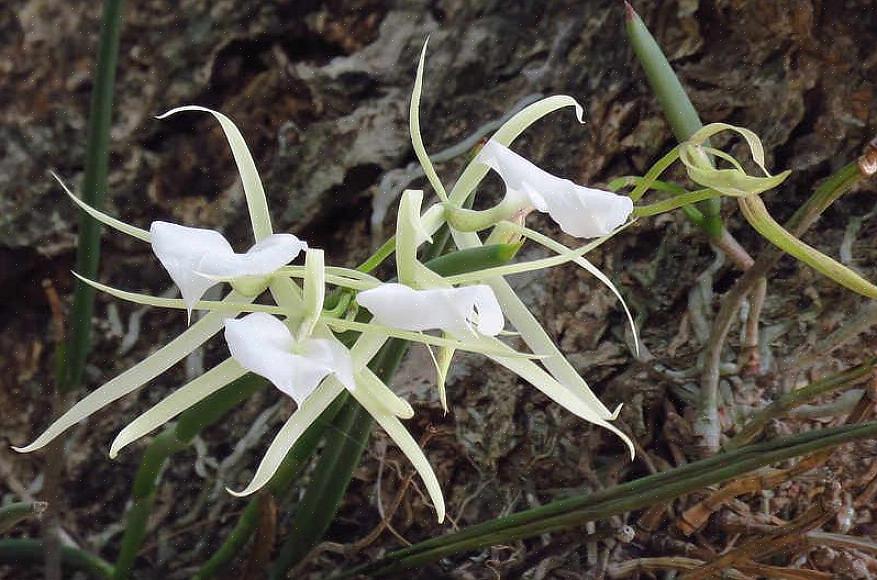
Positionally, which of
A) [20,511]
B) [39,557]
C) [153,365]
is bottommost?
[39,557]

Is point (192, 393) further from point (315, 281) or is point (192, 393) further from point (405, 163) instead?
point (405, 163)

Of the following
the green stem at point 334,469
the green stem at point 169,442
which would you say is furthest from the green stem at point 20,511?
the green stem at point 334,469

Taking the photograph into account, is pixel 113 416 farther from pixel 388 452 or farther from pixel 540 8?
pixel 540 8

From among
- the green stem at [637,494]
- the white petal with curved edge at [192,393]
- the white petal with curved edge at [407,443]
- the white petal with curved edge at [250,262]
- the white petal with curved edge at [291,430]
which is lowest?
the green stem at [637,494]

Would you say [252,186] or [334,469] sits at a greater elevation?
[252,186]

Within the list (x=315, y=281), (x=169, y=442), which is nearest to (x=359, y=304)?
(x=315, y=281)

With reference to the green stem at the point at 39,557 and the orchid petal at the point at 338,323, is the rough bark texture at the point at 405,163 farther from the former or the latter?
the orchid petal at the point at 338,323

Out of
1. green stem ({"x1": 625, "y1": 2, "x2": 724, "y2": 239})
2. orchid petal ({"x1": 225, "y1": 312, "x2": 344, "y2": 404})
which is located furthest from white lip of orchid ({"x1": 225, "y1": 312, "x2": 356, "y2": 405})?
green stem ({"x1": 625, "y1": 2, "x2": 724, "y2": 239})
